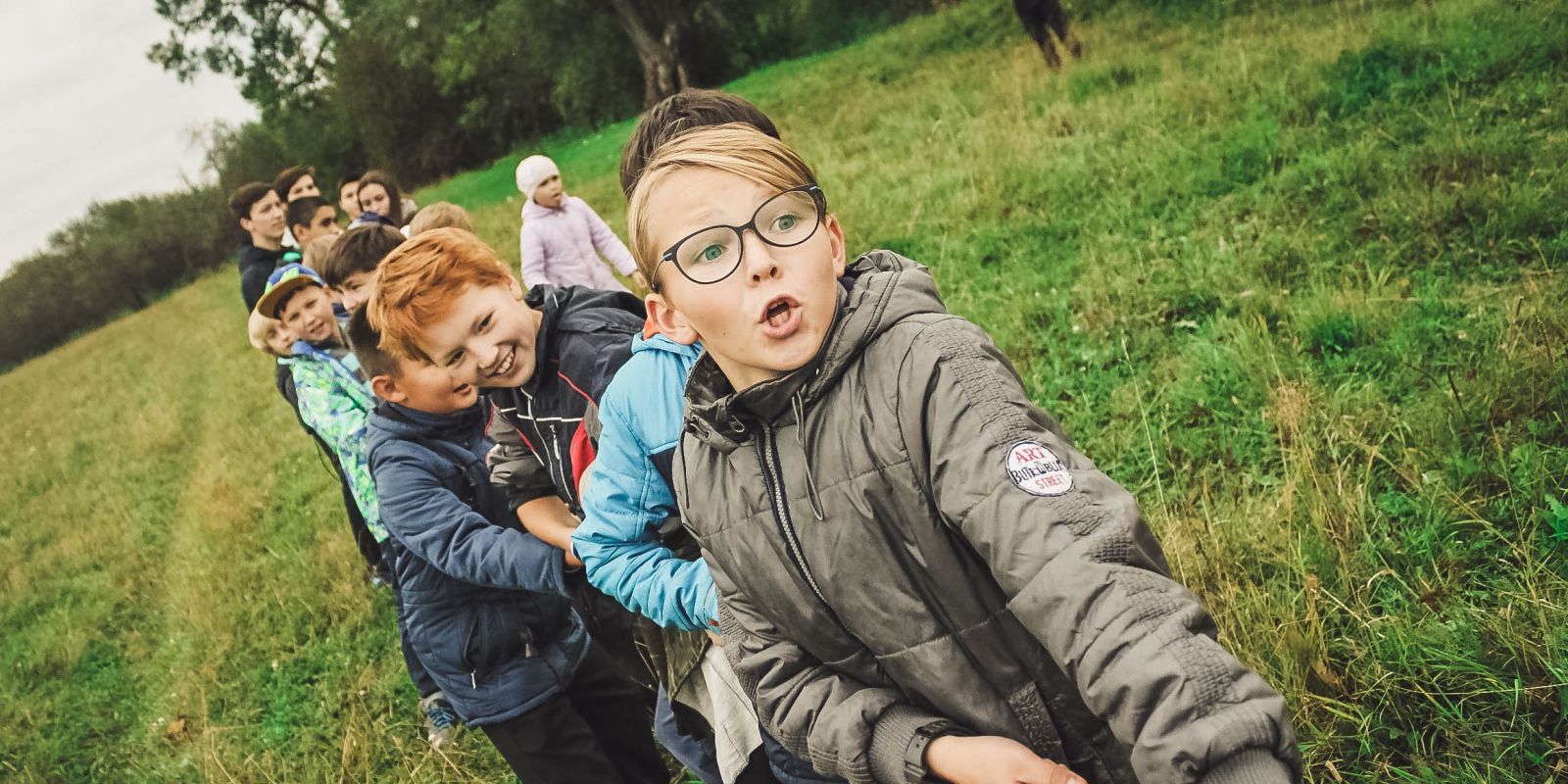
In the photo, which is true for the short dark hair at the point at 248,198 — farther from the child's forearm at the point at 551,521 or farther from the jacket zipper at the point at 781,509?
the jacket zipper at the point at 781,509

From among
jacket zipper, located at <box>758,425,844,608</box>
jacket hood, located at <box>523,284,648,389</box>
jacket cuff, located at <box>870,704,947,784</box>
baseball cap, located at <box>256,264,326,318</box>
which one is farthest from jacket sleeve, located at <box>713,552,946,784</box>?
baseball cap, located at <box>256,264,326,318</box>

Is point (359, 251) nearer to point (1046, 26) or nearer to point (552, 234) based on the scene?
point (552, 234)

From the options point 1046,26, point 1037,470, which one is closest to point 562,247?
point 1037,470

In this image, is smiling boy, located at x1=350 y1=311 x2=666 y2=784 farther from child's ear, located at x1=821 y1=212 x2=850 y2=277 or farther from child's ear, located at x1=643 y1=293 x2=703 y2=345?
child's ear, located at x1=821 y1=212 x2=850 y2=277

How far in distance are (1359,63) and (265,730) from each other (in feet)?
24.8

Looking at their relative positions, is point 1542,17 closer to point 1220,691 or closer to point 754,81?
point 1220,691

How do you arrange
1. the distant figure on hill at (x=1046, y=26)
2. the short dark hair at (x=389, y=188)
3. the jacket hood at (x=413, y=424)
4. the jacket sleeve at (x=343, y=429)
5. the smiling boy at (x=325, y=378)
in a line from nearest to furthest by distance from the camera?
the jacket hood at (x=413, y=424), the jacket sleeve at (x=343, y=429), the smiling boy at (x=325, y=378), the short dark hair at (x=389, y=188), the distant figure on hill at (x=1046, y=26)

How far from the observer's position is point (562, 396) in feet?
7.61

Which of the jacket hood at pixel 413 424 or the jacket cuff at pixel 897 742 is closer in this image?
the jacket cuff at pixel 897 742

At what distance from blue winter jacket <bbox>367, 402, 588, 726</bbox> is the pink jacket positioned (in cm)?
284

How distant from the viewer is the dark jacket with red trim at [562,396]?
2227 millimetres

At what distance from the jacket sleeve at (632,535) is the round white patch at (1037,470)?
90cm

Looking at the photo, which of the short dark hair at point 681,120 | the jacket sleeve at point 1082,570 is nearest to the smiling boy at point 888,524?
the jacket sleeve at point 1082,570

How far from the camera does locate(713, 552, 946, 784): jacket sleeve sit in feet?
4.38
